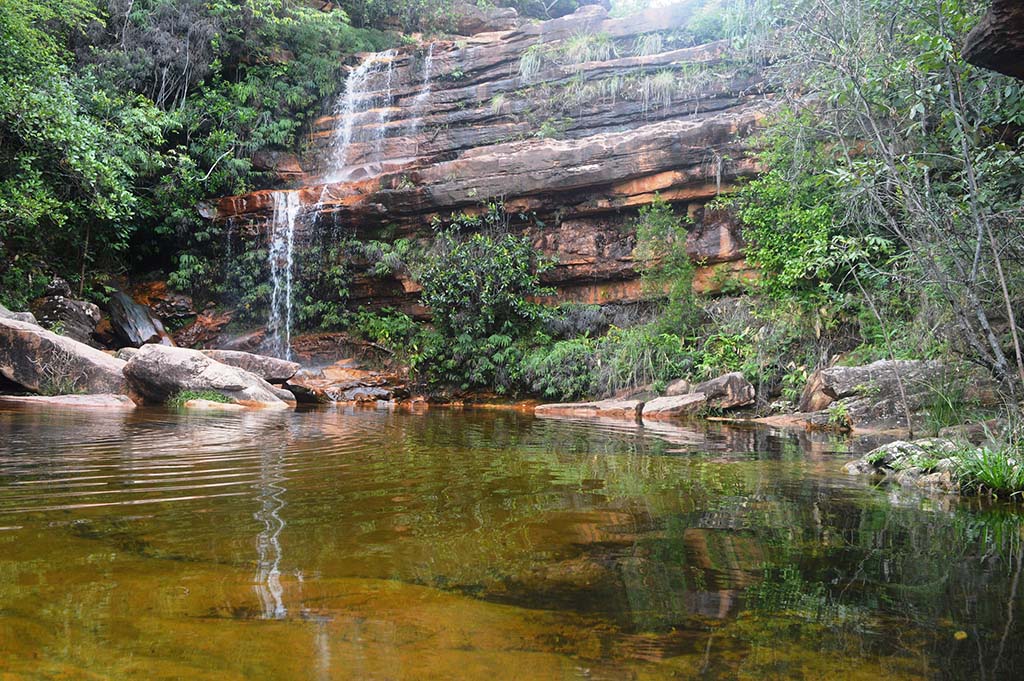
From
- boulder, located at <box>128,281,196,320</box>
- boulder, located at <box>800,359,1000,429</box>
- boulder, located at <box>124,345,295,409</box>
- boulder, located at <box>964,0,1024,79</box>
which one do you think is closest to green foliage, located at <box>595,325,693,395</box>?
boulder, located at <box>800,359,1000,429</box>

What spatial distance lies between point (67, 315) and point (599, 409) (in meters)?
11.7

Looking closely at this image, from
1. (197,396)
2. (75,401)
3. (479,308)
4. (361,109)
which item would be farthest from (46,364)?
(361,109)

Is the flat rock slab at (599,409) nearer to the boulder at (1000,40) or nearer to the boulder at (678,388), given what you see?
the boulder at (678,388)

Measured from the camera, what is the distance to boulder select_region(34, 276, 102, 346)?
1332 centimetres

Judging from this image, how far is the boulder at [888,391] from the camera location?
650 centimetres

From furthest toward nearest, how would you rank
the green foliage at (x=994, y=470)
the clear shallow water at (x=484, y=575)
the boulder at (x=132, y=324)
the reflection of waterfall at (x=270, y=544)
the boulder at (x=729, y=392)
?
the boulder at (x=132, y=324) → the boulder at (x=729, y=392) → the green foliage at (x=994, y=470) → the reflection of waterfall at (x=270, y=544) → the clear shallow water at (x=484, y=575)

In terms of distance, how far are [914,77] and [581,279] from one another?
1072 cm

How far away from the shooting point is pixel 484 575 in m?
1.90

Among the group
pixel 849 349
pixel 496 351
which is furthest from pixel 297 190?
pixel 849 349

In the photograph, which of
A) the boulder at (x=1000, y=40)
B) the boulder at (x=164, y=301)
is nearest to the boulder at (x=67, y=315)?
the boulder at (x=164, y=301)

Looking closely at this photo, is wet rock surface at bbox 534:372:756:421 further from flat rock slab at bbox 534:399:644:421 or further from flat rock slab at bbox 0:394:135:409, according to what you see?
flat rock slab at bbox 0:394:135:409

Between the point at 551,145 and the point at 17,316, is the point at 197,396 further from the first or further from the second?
the point at 551,145

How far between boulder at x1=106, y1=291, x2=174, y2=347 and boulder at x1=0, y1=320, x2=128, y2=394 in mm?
4894

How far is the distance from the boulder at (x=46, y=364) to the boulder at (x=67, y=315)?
3.15 metres
